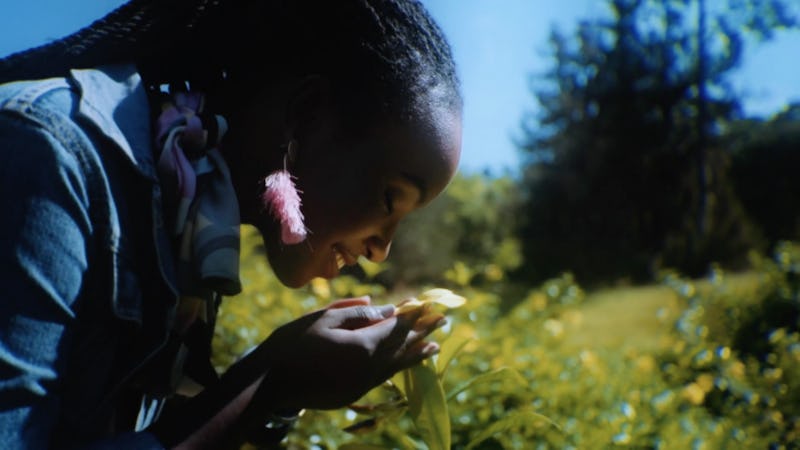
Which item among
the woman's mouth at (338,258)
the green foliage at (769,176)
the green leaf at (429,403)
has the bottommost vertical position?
the green foliage at (769,176)

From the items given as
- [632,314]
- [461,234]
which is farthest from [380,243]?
[461,234]

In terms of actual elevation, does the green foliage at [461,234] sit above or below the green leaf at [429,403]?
below

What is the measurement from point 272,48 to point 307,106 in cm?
15

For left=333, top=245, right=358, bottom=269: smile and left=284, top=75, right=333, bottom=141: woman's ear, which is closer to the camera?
left=284, top=75, right=333, bottom=141: woman's ear

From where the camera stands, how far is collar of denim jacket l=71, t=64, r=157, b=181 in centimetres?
112

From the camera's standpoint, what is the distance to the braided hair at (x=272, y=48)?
1349 millimetres

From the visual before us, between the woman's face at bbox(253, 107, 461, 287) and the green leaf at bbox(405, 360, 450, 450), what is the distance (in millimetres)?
297

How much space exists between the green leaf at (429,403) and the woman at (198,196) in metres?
0.07

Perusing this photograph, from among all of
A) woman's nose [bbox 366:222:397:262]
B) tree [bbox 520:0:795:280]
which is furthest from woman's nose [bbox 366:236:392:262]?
tree [bbox 520:0:795:280]

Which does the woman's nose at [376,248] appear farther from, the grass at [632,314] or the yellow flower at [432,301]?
the grass at [632,314]

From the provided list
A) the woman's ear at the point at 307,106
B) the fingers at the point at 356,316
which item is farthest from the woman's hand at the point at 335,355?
the woman's ear at the point at 307,106

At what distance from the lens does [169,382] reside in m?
1.33

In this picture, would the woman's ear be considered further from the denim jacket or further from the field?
the field

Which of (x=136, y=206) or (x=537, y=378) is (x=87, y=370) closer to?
(x=136, y=206)
